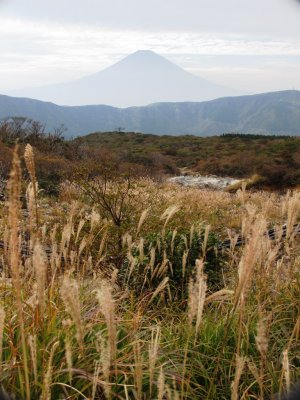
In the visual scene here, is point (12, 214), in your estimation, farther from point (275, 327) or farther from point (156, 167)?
point (156, 167)

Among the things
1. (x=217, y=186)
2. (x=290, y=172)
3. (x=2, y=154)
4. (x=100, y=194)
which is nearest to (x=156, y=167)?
(x=217, y=186)

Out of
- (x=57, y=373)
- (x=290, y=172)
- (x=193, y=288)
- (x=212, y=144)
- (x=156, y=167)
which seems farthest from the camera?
(x=212, y=144)

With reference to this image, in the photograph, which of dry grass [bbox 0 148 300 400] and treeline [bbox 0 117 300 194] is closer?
dry grass [bbox 0 148 300 400]

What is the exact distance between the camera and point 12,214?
180 centimetres

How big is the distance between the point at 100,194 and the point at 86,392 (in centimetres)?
660

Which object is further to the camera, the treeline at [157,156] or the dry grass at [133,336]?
the treeline at [157,156]

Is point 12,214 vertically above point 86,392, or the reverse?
point 12,214

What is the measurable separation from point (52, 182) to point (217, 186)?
54.3 ft

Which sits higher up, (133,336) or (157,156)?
(133,336)

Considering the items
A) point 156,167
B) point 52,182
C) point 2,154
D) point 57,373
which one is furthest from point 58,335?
point 156,167

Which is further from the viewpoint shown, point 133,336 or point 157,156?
point 157,156

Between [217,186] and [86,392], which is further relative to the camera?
[217,186]

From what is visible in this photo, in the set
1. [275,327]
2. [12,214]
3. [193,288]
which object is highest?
[12,214]

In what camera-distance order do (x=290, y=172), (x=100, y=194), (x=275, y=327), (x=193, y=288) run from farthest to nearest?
1. (x=290, y=172)
2. (x=100, y=194)
3. (x=275, y=327)
4. (x=193, y=288)
